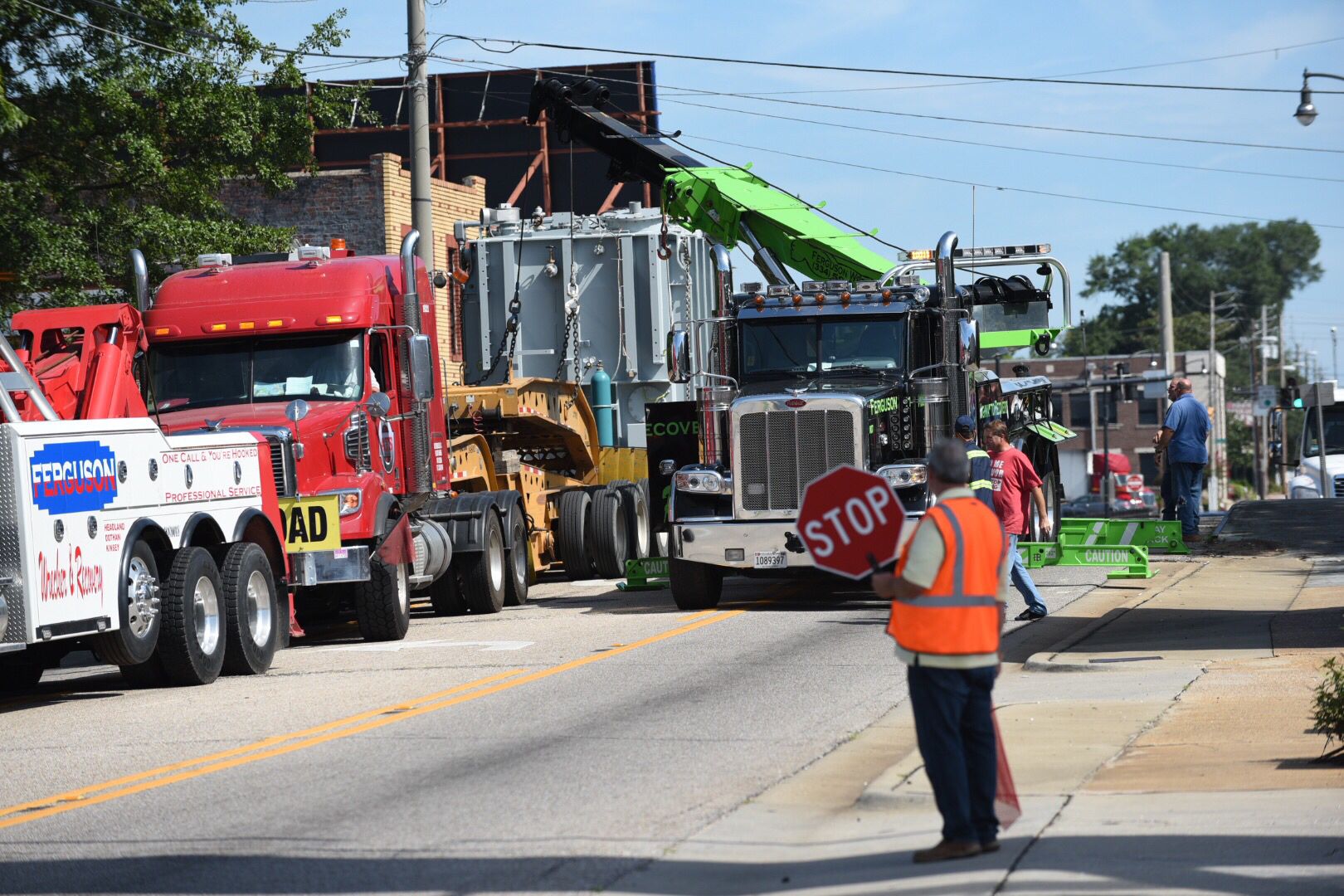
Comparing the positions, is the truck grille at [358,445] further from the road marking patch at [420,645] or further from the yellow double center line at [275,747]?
the yellow double center line at [275,747]

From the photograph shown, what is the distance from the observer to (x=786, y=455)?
18125 millimetres

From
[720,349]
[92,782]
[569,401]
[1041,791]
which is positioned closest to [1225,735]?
[1041,791]

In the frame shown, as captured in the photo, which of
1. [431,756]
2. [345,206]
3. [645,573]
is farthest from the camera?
[345,206]

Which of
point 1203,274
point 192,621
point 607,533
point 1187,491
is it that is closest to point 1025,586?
point 192,621

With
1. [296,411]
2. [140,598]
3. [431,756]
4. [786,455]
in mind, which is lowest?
[431,756]

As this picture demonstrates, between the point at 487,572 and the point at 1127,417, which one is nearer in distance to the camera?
the point at 487,572

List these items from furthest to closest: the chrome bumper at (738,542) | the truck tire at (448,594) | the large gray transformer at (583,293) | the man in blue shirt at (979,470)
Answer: the large gray transformer at (583,293) → the truck tire at (448,594) → the chrome bumper at (738,542) → the man in blue shirt at (979,470)

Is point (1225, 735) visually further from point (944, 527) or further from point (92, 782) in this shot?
point (92, 782)

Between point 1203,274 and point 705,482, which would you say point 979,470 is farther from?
point 1203,274

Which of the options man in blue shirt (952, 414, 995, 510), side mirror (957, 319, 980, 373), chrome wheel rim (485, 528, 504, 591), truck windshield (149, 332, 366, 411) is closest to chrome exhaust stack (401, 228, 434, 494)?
truck windshield (149, 332, 366, 411)

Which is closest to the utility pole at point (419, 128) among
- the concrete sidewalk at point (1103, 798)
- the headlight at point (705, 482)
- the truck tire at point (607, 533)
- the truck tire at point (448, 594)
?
the truck tire at point (607, 533)

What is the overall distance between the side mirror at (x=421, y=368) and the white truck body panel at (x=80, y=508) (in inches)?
124

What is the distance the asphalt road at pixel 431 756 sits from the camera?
7523 mm

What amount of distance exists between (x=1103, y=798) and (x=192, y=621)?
7.55 metres
